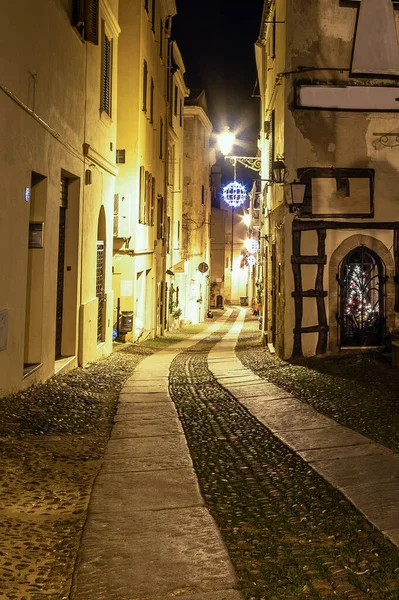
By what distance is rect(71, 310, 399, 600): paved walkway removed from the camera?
12.1 feet

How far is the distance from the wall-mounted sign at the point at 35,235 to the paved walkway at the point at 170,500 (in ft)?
9.32

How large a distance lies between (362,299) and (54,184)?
24.7ft

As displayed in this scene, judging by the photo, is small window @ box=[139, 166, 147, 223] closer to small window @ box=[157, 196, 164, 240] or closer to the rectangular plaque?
small window @ box=[157, 196, 164, 240]

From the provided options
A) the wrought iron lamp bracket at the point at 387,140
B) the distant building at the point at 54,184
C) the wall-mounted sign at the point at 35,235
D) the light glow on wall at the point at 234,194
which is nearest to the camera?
the distant building at the point at 54,184

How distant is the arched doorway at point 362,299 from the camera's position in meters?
15.0

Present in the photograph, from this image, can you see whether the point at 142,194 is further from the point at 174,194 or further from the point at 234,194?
the point at 174,194

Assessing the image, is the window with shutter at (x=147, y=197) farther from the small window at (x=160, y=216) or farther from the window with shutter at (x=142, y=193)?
the small window at (x=160, y=216)

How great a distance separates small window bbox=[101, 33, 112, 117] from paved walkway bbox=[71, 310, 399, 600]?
8707 millimetres

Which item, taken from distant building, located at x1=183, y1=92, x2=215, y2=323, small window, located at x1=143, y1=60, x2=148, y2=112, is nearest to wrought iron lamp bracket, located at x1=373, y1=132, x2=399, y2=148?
small window, located at x1=143, y1=60, x2=148, y2=112

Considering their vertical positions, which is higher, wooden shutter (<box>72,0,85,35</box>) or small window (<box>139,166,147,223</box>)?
wooden shutter (<box>72,0,85,35</box>)

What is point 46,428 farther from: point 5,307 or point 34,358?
point 34,358

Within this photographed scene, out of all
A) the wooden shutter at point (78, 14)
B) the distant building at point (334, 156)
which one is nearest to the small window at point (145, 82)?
the distant building at point (334, 156)

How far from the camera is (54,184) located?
10867 millimetres

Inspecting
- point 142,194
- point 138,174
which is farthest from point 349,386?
point 142,194
